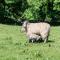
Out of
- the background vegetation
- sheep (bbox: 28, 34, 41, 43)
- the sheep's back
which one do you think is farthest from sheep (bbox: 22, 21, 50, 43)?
the background vegetation

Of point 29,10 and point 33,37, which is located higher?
point 33,37

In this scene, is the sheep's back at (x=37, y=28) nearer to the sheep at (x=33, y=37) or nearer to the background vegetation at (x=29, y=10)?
the sheep at (x=33, y=37)

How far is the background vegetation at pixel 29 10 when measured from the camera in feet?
121

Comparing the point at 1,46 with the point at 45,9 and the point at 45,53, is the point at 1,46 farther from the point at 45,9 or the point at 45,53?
the point at 45,9

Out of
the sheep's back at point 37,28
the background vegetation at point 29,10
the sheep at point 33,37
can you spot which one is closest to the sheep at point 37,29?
the sheep's back at point 37,28

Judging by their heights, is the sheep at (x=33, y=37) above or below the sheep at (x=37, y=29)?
below

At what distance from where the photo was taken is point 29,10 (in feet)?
123

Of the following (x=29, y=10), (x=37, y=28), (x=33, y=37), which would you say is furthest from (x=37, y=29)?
(x=29, y=10)

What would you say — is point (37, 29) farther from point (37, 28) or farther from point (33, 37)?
point (33, 37)

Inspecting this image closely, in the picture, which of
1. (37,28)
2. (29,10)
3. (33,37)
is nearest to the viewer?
(33,37)

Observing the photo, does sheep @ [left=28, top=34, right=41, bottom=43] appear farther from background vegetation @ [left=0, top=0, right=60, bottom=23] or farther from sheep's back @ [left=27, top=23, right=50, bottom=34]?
background vegetation @ [left=0, top=0, right=60, bottom=23]

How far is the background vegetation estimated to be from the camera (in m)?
37.0

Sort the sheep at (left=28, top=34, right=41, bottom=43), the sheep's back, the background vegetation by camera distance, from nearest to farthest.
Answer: the sheep at (left=28, top=34, right=41, bottom=43), the sheep's back, the background vegetation

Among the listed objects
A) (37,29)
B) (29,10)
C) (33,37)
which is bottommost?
(29,10)
